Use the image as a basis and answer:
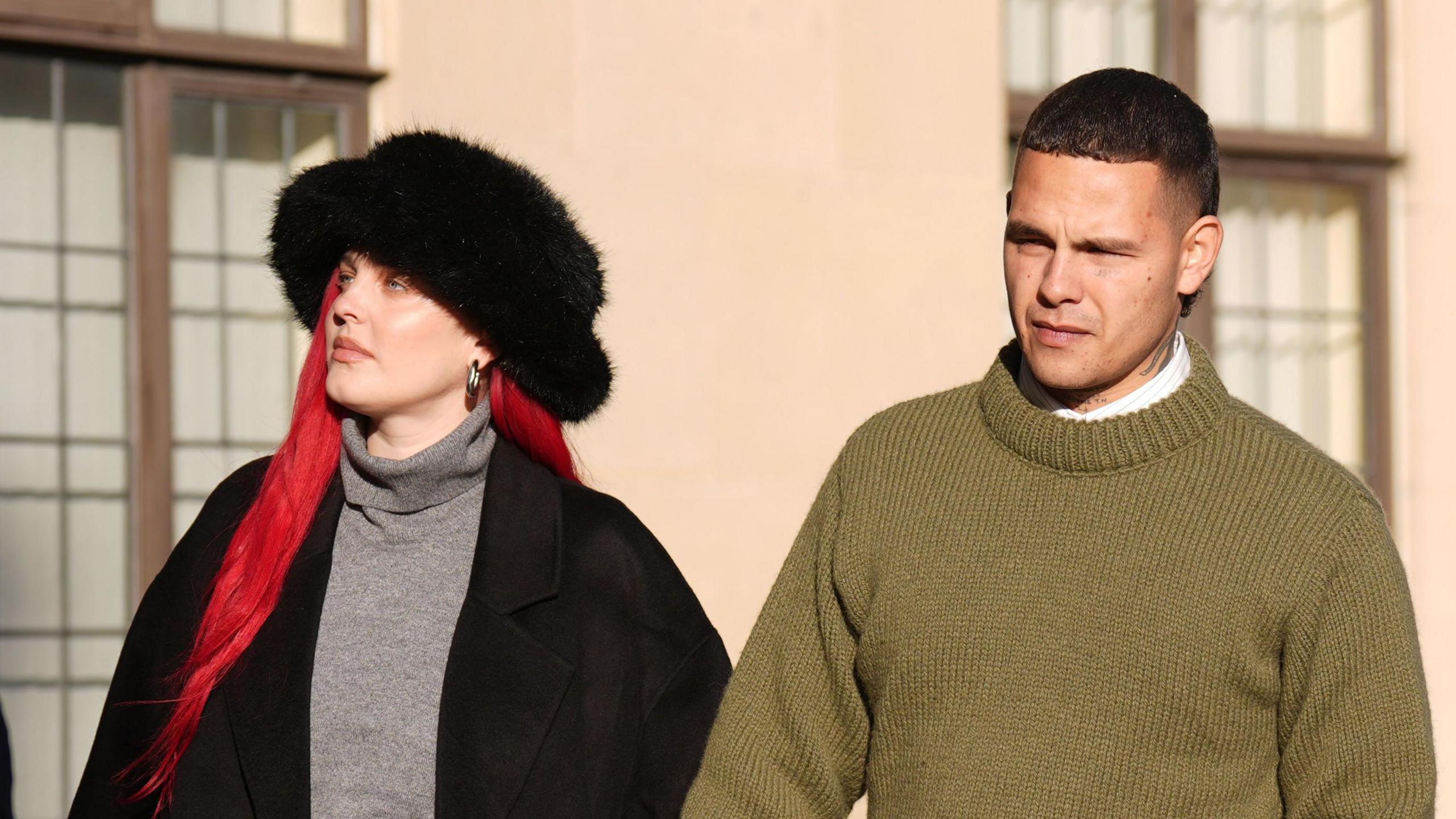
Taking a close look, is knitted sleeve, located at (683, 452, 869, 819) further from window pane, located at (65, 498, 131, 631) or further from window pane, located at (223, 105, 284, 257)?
window pane, located at (223, 105, 284, 257)

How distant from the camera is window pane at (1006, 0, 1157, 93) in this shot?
20.1ft

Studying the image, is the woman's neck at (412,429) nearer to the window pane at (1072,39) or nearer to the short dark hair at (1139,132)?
the short dark hair at (1139,132)

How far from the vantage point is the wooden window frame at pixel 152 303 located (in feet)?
16.6

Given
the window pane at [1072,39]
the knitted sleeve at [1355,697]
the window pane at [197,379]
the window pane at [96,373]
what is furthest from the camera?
the window pane at [1072,39]

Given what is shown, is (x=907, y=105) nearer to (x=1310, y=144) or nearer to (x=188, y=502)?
(x=1310, y=144)

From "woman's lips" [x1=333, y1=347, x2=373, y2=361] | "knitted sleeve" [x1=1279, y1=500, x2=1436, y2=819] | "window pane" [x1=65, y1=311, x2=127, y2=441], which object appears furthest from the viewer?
"window pane" [x1=65, y1=311, x2=127, y2=441]

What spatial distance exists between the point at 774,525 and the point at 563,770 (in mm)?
2403

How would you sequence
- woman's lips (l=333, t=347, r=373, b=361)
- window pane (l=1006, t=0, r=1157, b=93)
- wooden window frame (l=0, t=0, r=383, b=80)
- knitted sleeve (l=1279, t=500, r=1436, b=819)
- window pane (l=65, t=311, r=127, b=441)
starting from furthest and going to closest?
window pane (l=1006, t=0, r=1157, b=93), window pane (l=65, t=311, r=127, b=441), wooden window frame (l=0, t=0, r=383, b=80), woman's lips (l=333, t=347, r=373, b=361), knitted sleeve (l=1279, t=500, r=1436, b=819)

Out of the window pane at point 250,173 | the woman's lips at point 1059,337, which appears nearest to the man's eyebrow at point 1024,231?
the woman's lips at point 1059,337

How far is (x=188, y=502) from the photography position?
16.9 ft

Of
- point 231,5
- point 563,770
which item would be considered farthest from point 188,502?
point 563,770

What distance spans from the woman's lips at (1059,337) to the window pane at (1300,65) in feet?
14.1

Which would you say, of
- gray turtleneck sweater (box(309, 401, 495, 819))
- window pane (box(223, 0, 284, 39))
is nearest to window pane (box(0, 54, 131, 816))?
window pane (box(223, 0, 284, 39))

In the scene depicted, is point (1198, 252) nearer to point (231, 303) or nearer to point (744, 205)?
point (744, 205)
